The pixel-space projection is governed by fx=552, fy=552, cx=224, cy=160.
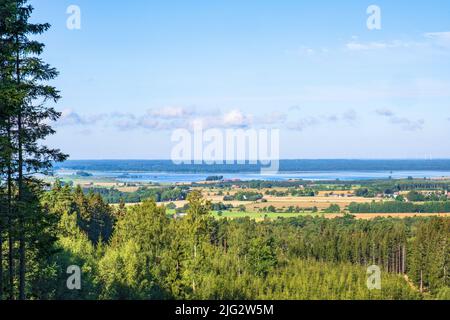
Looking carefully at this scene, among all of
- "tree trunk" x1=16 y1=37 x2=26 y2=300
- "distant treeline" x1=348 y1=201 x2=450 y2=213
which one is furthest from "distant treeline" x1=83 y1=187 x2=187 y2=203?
"tree trunk" x1=16 y1=37 x2=26 y2=300

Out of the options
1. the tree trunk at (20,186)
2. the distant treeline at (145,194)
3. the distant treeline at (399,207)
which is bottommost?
the distant treeline at (399,207)

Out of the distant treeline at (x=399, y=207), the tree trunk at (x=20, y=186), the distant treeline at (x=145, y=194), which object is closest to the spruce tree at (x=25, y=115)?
the tree trunk at (x=20, y=186)

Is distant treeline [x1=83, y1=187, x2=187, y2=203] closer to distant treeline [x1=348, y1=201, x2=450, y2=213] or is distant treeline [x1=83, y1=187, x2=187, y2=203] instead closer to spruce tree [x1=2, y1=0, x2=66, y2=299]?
distant treeline [x1=348, y1=201, x2=450, y2=213]

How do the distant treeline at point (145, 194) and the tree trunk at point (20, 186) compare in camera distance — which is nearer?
the tree trunk at point (20, 186)

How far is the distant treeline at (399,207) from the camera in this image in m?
112

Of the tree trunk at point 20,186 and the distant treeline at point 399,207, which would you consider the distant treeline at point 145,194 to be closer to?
the distant treeline at point 399,207

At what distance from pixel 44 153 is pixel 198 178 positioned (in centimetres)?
10287

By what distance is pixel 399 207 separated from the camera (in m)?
114

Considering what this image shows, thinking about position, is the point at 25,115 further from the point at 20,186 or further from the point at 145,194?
the point at 145,194

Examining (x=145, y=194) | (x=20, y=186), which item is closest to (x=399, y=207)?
(x=145, y=194)

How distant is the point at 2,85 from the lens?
15.1m
